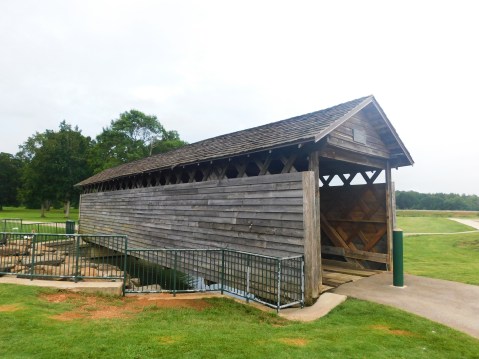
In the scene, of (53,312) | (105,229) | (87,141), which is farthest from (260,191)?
(87,141)

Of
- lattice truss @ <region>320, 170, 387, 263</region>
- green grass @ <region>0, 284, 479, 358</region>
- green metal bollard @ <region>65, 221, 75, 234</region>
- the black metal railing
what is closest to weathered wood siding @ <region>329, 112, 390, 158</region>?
lattice truss @ <region>320, 170, 387, 263</region>

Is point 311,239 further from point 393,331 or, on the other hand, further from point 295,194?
point 393,331

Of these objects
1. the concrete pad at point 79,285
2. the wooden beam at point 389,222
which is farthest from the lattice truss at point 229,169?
the concrete pad at point 79,285

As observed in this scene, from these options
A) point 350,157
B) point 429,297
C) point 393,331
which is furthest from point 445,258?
point 393,331

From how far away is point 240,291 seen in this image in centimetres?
967

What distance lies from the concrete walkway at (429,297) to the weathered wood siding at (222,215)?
2.19 metres

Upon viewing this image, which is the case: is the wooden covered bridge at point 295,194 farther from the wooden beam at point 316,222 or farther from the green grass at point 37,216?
the green grass at point 37,216

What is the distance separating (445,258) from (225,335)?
1512cm

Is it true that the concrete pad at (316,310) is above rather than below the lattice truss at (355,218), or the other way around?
below

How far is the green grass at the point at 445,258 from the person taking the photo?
10986 mm

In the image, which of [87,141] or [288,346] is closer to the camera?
[288,346]

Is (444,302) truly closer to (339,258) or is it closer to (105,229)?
(339,258)

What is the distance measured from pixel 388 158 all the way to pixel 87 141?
204 feet

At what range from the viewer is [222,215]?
424 inches
